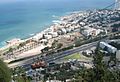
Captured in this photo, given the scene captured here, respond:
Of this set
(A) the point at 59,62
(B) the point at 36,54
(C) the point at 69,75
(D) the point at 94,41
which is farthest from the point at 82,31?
(C) the point at 69,75

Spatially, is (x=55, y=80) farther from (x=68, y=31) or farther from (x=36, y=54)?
(x=68, y=31)

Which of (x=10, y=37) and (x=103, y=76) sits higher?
(x=10, y=37)

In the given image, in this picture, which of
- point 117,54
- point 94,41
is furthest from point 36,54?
point 117,54

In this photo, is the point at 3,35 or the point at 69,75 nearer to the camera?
the point at 69,75

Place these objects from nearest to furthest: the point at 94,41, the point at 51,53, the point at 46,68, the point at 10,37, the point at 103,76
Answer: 1. the point at 103,76
2. the point at 46,68
3. the point at 51,53
4. the point at 94,41
5. the point at 10,37

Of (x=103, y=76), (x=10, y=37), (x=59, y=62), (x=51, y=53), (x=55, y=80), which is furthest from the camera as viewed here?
(x=10, y=37)

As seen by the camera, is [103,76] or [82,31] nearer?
[103,76]

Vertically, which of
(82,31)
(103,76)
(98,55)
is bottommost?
(103,76)

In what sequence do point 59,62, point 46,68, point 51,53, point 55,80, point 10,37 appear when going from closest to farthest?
point 55,80
point 46,68
point 59,62
point 51,53
point 10,37

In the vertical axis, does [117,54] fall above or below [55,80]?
above

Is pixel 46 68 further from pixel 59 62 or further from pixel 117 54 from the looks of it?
pixel 117 54
